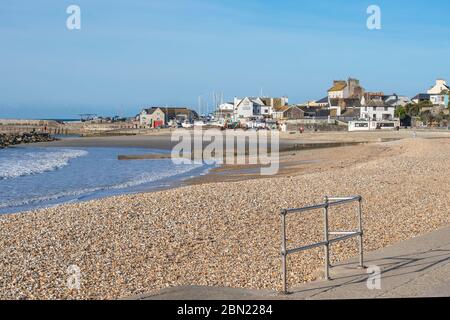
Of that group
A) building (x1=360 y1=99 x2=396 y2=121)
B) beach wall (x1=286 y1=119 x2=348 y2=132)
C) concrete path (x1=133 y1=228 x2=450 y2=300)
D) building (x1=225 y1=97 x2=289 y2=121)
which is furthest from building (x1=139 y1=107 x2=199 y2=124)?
concrete path (x1=133 y1=228 x2=450 y2=300)

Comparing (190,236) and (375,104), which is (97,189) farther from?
(375,104)

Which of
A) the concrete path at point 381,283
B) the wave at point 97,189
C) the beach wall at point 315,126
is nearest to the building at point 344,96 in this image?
the beach wall at point 315,126

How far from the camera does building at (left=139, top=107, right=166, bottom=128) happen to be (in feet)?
389

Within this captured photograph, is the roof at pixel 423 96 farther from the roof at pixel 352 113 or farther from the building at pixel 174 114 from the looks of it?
the building at pixel 174 114

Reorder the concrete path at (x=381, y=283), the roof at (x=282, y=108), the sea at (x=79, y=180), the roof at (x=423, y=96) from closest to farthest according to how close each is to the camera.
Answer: the concrete path at (x=381, y=283) < the sea at (x=79, y=180) < the roof at (x=282, y=108) < the roof at (x=423, y=96)

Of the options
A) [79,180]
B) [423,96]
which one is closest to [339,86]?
[423,96]

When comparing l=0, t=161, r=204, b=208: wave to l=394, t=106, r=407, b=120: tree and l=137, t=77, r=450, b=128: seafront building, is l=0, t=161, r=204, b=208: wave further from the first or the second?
l=394, t=106, r=407, b=120: tree

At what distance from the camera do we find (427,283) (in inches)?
255

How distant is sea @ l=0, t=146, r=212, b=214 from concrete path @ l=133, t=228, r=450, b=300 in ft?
35.0

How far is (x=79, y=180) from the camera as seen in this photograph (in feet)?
80.5

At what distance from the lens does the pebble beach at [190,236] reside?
739 centimetres

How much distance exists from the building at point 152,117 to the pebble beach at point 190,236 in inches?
4038

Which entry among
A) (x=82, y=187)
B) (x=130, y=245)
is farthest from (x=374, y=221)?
(x=82, y=187)
